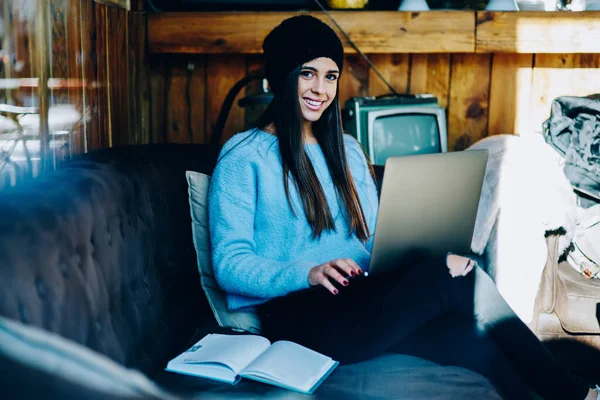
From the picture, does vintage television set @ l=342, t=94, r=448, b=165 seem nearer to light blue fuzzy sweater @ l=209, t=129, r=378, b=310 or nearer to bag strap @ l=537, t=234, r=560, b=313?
bag strap @ l=537, t=234, r=560, b=313

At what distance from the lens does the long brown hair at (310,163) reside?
162 cm

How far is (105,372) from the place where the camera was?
3.28ft

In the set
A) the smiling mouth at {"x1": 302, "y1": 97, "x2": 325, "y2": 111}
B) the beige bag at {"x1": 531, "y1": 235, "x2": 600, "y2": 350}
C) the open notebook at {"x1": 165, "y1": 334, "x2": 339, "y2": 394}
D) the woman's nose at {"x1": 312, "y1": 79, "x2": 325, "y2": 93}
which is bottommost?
the beige bag at {"x1": 531, "y1": 235, "x2": 600, "y2": 350}

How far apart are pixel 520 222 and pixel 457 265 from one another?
739mm

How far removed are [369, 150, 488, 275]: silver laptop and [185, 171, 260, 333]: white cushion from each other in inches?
15.8

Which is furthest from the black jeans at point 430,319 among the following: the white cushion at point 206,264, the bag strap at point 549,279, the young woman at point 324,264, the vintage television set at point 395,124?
the vintage television set at point 395,124

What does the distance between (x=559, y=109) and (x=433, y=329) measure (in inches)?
51.4

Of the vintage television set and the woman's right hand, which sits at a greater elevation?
the vintage television set

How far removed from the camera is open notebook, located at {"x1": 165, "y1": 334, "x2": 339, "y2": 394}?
123 cm

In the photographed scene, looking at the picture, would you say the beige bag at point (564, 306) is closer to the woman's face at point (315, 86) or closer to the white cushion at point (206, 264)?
the woman's face at point (315, 86)

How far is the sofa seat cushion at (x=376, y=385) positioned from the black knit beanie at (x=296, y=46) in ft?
2.49

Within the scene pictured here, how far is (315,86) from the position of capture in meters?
1.68

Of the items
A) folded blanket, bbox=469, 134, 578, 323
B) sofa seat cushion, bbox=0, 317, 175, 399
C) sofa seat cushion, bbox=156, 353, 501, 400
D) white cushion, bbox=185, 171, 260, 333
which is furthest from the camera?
folded blanket, bbox=469, 134, 578, 323

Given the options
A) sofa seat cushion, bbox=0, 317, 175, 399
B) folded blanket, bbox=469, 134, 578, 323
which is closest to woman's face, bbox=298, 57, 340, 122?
folded blanket, bbox=469, 134, 578, 323
